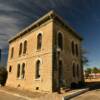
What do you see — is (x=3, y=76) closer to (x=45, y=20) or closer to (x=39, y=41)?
(x=39, y=41)

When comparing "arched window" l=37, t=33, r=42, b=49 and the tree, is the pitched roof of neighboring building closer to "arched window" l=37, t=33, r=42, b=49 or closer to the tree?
"arched window" l=37, t=33, r=42, b=49

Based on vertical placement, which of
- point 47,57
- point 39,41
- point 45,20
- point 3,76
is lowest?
point 3,76

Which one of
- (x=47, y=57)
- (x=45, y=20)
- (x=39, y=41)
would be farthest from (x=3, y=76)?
(x=45, y=20)

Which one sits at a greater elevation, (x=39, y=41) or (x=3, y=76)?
(x=39, y=41)

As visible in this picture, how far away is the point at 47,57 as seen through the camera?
15.0 metres

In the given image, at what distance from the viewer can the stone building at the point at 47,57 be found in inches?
581

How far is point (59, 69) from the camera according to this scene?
52.5 ft

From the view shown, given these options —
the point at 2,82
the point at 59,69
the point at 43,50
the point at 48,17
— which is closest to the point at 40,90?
the point at 59,69

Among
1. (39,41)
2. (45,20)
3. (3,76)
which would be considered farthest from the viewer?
(3,76)

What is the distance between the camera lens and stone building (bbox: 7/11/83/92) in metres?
14.7

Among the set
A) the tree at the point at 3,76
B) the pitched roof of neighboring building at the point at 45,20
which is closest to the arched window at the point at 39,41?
the pitched roof of neighboring building at the point at 45,20

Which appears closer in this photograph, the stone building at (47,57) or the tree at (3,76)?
the stone building at (47,57)

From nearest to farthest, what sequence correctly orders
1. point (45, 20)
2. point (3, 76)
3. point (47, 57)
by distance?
point (47, 57) < point (45, 20) < point (3, 76)

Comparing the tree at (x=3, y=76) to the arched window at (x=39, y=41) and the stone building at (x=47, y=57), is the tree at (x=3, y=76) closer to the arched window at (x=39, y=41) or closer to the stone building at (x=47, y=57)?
the stone building at (x=47, y=57)
